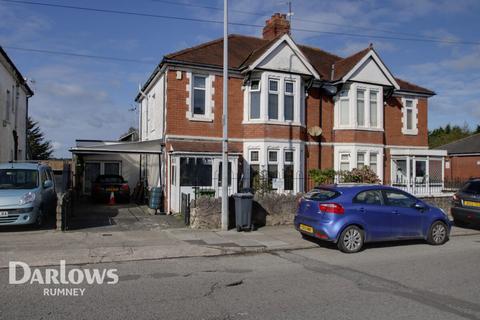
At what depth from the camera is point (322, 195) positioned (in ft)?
33.8

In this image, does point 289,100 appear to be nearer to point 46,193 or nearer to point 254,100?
point 254,100

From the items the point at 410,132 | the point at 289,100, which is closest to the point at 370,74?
the point at 410,132

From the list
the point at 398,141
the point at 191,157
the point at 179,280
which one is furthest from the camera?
the point at 398,141

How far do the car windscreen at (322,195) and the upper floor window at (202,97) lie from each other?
780 cm

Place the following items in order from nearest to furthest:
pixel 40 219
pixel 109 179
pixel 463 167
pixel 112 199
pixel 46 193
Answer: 1. pixel 40 219
2. pixel 46 193
3. pixel 112 199
4. pixel 109 179
5. pixel 463 167

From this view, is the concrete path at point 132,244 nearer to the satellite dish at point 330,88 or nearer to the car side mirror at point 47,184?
the car side mirror at point 47,184

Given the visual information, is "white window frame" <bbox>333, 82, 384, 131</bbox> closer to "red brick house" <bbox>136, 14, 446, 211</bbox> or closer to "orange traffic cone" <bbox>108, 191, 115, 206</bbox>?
"red brick house" <bbox>136, 14, 446, 211</bbox>

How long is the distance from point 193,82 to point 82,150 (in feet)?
17.0

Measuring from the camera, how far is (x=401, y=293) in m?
6.57

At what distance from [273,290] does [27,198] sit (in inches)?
308

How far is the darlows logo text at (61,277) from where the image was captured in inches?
259

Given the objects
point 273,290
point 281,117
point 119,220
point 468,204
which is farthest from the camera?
point 281,117

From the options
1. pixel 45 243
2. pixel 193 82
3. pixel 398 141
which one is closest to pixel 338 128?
pixel 398 141

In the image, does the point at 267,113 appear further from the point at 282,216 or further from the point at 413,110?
the point at 413,110
